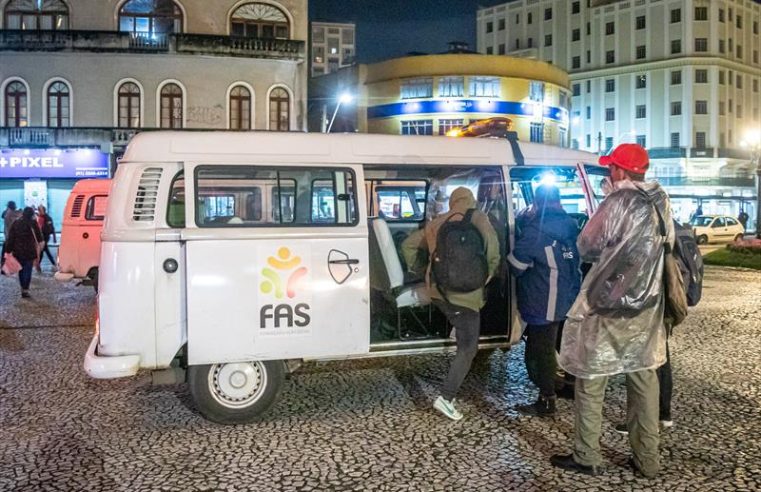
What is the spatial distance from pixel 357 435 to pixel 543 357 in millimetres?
1658

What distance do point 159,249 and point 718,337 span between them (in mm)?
7447

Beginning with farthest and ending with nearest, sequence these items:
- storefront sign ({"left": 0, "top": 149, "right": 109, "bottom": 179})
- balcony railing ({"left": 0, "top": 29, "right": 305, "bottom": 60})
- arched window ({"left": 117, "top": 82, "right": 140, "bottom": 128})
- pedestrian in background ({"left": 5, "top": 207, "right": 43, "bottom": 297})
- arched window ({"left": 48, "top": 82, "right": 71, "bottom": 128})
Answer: arched window ({"left": 117, "top": 82, "right": 140, "bottom": 128})
arched window ({"left": 48, "top": 82, "right": 71, "bottom": 128})
storefront sign ({"left": 0, "top": 149, "right": 109, "bottom": 179})
balcony railing ({"left": 0, "top": 29, "right": 305, "bottom": 60})
pedestrian in background ({"left": 5, "top": 207, "right": 43, "bottom": 297})

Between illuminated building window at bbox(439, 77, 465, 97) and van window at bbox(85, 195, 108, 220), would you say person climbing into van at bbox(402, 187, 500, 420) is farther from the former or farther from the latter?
illuminated building window at bbox(439, 77, 465, 97)

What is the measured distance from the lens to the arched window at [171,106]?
31594mm

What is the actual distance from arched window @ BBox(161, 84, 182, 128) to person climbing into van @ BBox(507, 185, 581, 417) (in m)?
27.9

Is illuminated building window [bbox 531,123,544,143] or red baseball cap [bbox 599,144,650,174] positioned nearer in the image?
red baseball cap [bbox 599,144,650,174]

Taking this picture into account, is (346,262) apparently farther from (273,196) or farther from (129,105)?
(129,105)

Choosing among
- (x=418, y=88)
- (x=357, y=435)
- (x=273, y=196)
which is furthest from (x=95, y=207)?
(x=418, y=88)

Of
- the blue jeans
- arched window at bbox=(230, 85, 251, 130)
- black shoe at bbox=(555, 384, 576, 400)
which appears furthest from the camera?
arched window at bbox=(230, 85, 251, 130)

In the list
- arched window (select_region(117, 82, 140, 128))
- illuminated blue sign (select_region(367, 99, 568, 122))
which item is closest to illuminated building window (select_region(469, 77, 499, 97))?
illuminated blue sign (select_region(367, 99, 568, 122))

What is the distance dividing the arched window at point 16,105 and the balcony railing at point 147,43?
1.62m

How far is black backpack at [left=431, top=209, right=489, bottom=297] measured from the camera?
5.70 meters

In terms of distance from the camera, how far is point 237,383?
591 cm

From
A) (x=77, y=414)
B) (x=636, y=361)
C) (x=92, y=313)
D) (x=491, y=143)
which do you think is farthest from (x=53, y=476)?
(x=92, y=313)
